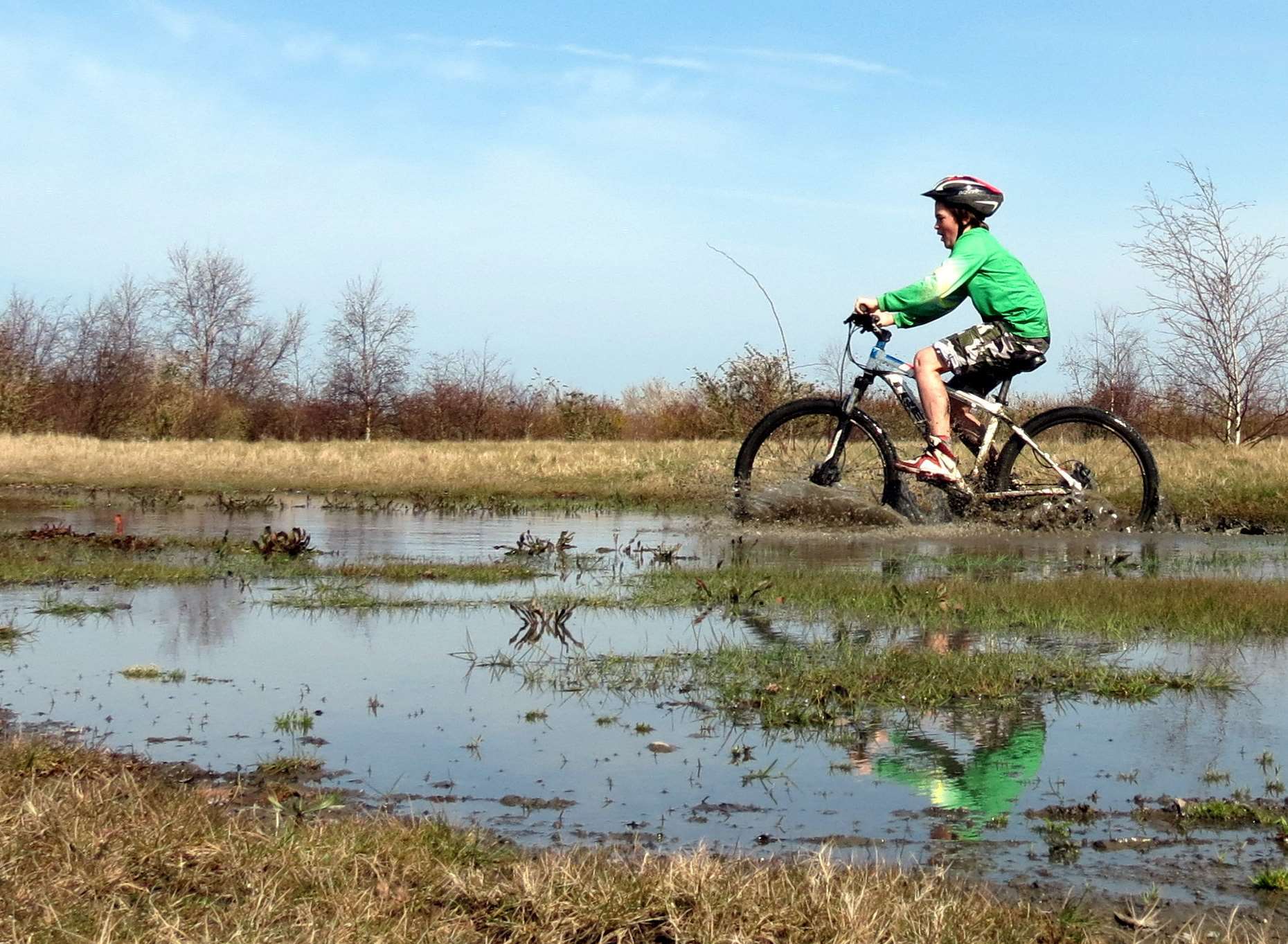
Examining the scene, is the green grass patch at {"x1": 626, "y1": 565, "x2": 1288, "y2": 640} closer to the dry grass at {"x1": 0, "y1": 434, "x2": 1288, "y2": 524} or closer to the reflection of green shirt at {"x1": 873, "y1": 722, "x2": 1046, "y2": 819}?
the reflection of green shirt at {"x1": 873, "y1": 722, "x2": 1046, "y2": 819}

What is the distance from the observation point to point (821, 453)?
43.2 feet

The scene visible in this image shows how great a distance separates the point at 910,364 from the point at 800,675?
22.4 ft

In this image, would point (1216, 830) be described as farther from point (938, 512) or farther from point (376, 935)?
point (938, 512)

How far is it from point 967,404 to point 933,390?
0.56 m

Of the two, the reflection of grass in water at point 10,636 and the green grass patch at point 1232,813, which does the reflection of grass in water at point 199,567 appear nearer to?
the reflection of grass in water at point 10,636

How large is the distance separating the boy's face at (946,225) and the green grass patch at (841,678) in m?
6.35

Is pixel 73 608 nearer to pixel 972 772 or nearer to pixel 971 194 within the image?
pixel 972 772

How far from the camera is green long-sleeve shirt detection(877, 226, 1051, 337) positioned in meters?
11.7

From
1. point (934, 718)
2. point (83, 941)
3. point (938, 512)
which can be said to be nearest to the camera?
point (83, 941)

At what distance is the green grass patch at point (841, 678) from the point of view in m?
5.38

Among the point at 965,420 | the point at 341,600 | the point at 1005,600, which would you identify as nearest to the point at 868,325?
the point at 965,420

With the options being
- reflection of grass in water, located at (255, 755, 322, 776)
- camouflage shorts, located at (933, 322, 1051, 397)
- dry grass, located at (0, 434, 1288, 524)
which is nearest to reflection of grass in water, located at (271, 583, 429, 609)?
reflection of grass in water, located at (255, 755, 322, 776)

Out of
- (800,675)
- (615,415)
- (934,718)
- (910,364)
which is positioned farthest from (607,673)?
(615,415)

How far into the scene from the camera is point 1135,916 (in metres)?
3.12
